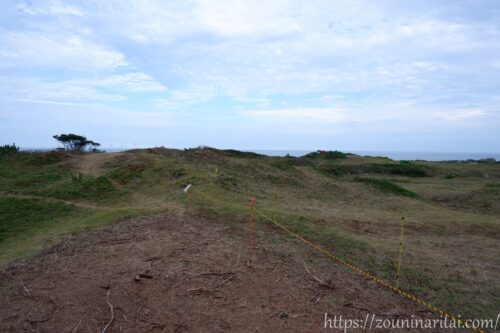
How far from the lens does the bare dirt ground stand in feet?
16.0

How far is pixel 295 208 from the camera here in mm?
12234

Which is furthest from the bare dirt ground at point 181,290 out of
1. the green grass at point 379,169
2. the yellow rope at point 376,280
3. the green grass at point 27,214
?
the green grass at point 379,169

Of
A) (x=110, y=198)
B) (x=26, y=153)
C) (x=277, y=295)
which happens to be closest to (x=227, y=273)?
(x=277, y=295)

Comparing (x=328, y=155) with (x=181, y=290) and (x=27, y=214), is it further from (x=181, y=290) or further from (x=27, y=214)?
(x=181, y=290)

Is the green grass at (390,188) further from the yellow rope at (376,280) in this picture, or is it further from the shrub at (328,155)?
the shrub at (328,155)

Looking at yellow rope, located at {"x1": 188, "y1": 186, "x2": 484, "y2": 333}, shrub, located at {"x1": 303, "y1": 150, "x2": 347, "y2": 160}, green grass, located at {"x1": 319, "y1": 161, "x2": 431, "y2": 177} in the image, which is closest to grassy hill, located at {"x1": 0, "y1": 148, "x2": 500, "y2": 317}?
yellow rope, located at {"x1": 188, "y1": 186, "x2": 484, "y2": 333}

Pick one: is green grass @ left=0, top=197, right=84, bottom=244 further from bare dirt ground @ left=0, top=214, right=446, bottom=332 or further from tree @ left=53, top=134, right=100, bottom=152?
tree @ left=53, top=134, right=100, bottom=152

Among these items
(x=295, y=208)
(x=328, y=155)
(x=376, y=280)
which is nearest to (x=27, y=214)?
(x=295, y=208)

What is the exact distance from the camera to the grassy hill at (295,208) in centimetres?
702

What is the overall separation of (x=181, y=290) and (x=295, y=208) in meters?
7.14

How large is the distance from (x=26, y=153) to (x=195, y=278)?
59.0ft

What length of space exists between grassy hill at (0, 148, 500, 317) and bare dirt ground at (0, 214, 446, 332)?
1023 mm

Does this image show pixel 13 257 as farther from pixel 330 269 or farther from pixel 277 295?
pixel 330 269

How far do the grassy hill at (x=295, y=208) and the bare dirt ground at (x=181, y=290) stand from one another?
102 cm
